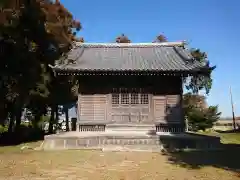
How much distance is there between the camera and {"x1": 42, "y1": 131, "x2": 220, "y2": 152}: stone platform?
42.5ft

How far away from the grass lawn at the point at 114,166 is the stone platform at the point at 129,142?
4.18 ft

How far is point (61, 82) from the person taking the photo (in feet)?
68.2

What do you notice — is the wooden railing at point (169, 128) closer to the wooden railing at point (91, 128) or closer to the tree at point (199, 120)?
the wooden railing at point (91, 128)

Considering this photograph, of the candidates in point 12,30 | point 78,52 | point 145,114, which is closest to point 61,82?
point 78,52

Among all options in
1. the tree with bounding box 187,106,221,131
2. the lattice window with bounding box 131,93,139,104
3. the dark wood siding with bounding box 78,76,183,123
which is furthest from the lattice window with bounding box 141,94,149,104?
the tree with bounding box 187,106,221,131

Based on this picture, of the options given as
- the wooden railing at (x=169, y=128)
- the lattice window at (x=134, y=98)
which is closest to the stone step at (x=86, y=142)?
the wooden railing at (x=169, y=128)

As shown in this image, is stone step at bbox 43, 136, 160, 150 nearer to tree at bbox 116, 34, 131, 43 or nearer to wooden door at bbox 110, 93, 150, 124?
wooden door at bbox 110, 93, 150, 124

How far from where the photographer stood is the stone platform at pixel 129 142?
511 inches

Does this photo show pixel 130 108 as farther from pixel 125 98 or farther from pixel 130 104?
pixel 125 98

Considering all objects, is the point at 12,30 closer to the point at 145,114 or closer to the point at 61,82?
the point at 61,82

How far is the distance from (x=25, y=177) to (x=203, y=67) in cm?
1152

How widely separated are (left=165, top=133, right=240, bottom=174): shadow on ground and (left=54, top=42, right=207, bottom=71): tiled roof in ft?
17.5

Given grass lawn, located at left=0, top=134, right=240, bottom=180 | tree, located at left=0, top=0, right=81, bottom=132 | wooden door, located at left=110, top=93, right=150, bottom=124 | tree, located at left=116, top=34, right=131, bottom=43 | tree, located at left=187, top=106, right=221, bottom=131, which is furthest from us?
tree, located at left=116, top=34, right=131, bottom=43

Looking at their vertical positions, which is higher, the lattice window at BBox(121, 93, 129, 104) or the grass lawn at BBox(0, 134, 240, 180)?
the lattice window at BBox(121, 93, 129, 104)
